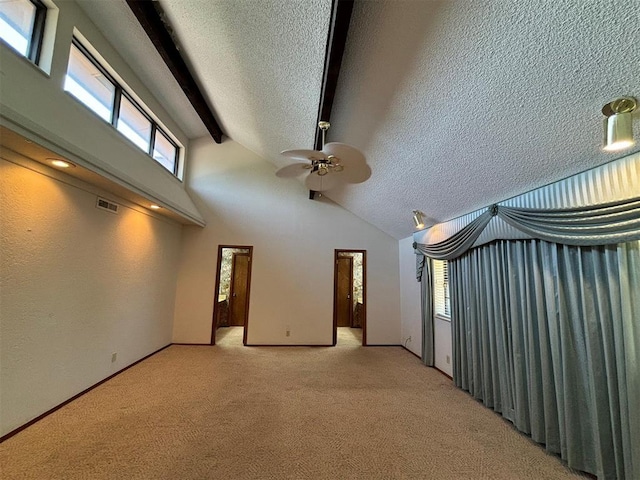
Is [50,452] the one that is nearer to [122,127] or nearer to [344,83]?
[122,127]

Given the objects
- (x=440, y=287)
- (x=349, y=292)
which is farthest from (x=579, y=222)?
(x=349, y=292)

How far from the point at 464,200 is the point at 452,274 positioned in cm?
110

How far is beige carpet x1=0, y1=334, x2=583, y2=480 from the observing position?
6.33ft

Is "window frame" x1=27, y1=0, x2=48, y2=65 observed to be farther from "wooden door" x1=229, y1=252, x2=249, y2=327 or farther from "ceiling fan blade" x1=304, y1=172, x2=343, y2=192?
"wooden door" x1=229, y1=252, x2=249, y2=327

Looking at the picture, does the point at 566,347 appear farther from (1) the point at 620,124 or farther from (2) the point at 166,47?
(2) the point at 166,47

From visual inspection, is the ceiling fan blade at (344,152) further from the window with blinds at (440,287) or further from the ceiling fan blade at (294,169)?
the window with blinds at (440,287)

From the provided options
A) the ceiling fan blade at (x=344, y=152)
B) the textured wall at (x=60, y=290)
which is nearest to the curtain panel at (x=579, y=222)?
the ceiling fan blade at (x=344, y=152)

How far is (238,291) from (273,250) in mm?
3039

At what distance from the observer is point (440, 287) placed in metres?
4.34

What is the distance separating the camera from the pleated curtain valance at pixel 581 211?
66.0 inches

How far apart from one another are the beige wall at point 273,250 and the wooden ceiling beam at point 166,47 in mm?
1436

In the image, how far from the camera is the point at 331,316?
5445 mm

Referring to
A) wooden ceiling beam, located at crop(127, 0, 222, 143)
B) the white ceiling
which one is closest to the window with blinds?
the white ceiling

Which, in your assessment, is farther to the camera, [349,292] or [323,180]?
[349,292]
